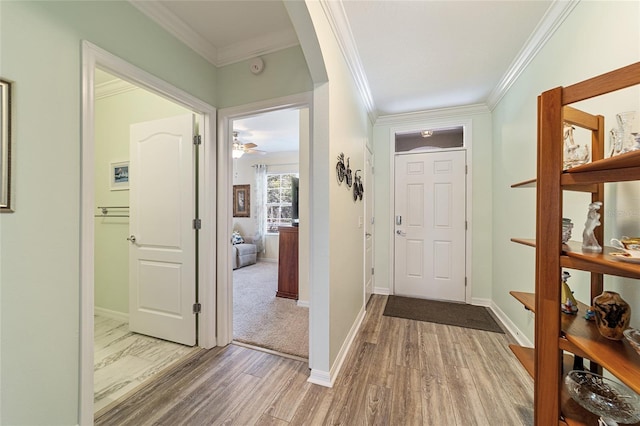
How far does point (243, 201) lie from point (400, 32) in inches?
205

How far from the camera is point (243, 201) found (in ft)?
20.6

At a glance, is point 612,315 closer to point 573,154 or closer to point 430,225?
point 573,154

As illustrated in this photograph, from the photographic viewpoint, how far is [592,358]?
88 cm

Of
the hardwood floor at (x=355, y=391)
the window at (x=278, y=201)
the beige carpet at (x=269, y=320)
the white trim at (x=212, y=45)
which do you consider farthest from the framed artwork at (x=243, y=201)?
the hardwood floor at (x=355, y=391)

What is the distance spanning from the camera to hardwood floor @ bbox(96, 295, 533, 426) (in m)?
1.43

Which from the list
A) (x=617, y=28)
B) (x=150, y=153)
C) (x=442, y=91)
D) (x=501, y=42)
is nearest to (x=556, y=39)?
(x=501, y=42)

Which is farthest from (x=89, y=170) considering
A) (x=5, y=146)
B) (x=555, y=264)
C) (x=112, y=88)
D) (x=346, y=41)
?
(x=555, y=264)

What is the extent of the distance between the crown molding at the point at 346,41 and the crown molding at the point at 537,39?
4.30 ft

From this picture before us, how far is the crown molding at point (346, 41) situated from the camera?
64.4 inches

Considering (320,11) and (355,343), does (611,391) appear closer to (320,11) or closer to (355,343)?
(355,343)

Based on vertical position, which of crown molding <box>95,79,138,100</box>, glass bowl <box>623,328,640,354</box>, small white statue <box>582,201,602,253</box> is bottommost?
glass bowl <box>623,328,640,354</box>

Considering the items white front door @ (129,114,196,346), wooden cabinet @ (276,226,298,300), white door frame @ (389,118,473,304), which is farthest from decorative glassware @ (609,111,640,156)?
wooden cabinet @ (276,226,298,300)

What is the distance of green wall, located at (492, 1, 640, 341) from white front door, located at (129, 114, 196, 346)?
8.83ft

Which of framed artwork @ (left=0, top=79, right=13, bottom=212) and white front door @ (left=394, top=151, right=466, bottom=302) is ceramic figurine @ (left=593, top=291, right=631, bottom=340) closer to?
white front door @ (left=394, top=151, right=466, bottom=302)
